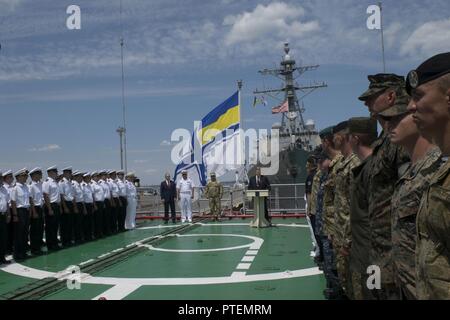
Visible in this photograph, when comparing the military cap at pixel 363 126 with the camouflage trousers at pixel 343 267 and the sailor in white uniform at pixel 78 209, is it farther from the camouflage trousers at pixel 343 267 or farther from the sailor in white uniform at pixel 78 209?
the sailor in white uniform at pixel 78 209

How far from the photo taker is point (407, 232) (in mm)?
2238

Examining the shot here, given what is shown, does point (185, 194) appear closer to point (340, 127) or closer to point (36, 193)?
point (36, 193)

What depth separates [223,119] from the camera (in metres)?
15.1

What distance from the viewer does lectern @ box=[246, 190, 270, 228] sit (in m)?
11.9

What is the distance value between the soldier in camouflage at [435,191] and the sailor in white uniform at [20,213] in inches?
316

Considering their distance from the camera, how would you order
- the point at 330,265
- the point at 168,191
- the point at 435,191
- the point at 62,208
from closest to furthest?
the point at 435,191 → the point at 330,265 → the point at 62,208 → the point at 168,191

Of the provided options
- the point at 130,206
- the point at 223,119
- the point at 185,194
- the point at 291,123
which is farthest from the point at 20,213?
the point at 291,123

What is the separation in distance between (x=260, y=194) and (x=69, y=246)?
475 cm

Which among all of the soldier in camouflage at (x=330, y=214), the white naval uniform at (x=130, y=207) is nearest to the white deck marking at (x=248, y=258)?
the soldier in camouflage at (x=330, y=214)

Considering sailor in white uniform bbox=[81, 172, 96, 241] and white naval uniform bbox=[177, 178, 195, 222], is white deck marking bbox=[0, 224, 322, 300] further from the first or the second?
white naval uniform bbox=[177, 178, 195, 222]

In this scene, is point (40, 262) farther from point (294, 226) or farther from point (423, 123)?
point (423, 123)

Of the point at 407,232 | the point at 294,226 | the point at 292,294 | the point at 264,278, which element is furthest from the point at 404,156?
the point at 294,226

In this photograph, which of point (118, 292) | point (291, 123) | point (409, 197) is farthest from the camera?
point (291, 123)

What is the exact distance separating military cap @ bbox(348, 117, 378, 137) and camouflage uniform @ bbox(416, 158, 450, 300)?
1.89m
